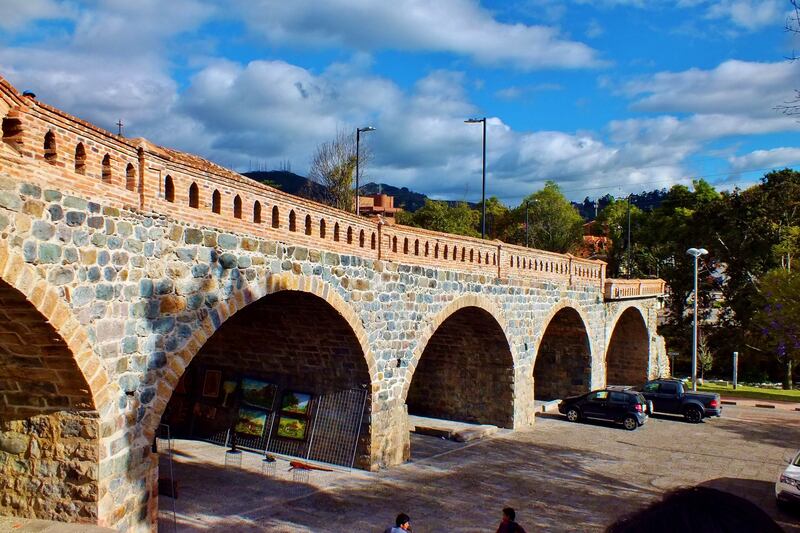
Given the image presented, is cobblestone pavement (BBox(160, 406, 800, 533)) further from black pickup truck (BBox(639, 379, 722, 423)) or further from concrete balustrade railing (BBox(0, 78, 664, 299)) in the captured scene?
concrete balustrade railing (BBox(0, 78, 664, 299))

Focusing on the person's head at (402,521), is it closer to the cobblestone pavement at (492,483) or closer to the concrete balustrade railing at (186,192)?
the cobblestone pavement at (492,483)

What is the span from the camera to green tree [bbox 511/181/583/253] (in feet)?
154

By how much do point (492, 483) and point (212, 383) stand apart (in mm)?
6303

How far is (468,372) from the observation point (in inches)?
696

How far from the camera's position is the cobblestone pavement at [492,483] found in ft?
31.9

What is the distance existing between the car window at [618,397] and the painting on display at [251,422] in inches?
407

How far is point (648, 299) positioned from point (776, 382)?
40.5ft

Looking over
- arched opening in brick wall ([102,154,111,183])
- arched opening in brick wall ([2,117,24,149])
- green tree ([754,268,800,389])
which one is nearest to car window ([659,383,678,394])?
green tree ([754,268,800,389])

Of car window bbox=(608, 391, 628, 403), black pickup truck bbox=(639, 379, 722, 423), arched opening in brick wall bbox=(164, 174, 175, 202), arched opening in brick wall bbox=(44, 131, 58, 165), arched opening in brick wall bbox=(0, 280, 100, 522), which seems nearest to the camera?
arched opening in brick wall bbox=(44, 131, 58, 165)

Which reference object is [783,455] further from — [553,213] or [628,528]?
[553,213]

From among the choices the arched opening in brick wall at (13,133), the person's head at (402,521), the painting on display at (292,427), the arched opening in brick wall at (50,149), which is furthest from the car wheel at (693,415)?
the arched opening in brick wall at (13,133)

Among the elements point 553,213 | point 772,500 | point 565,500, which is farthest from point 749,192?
point 565,500

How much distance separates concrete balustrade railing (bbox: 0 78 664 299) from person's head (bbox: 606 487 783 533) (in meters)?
5.87

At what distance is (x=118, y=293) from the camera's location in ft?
22.6
